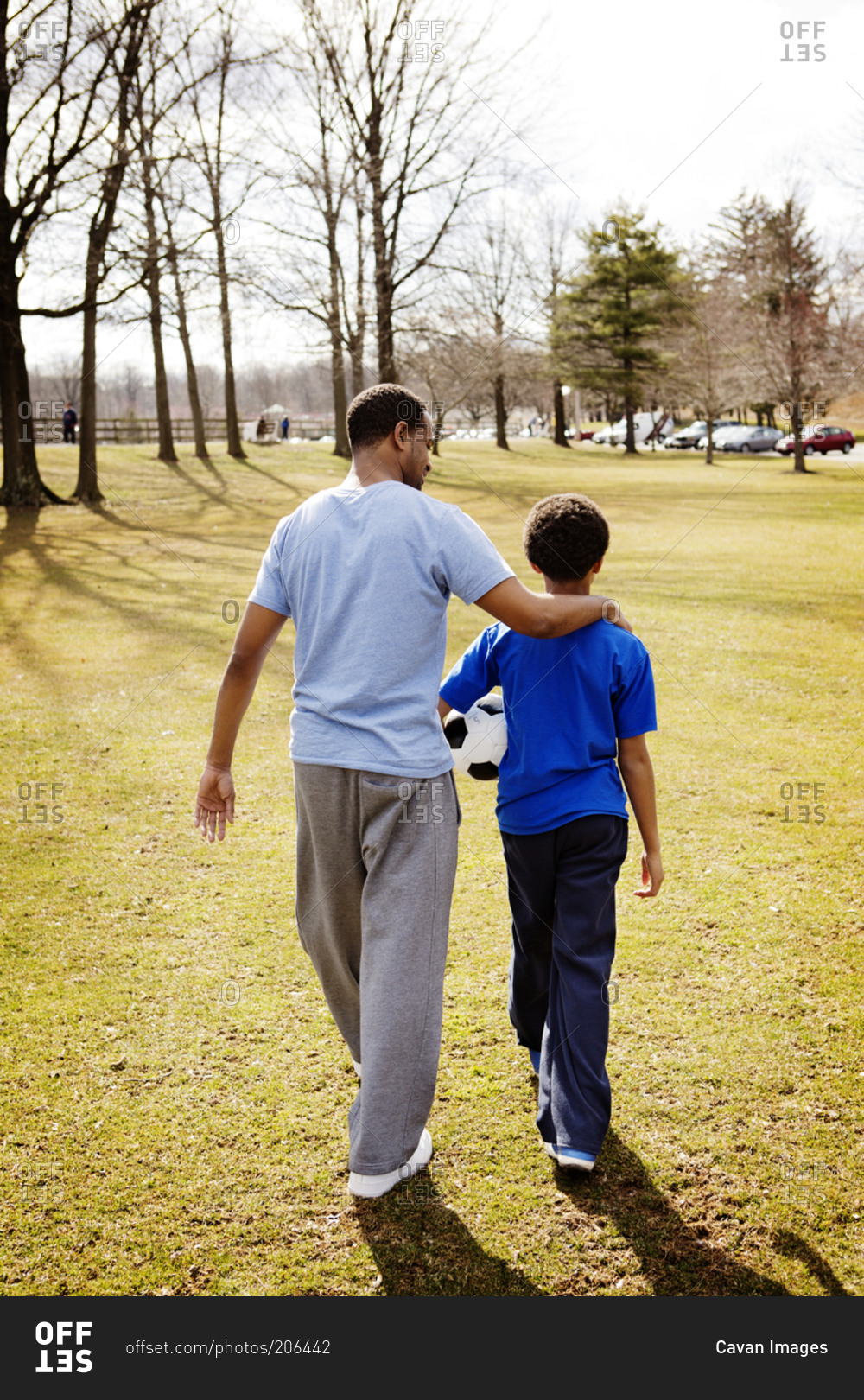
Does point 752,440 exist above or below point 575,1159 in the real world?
above

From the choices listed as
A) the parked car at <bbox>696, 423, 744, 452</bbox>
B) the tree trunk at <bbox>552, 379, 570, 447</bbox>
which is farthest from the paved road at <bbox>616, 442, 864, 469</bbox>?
the tree trunk at <bbox>552, 379, 570, 447</bbox>

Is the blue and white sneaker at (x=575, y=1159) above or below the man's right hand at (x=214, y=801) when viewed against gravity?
below

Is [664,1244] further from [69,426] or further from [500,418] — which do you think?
[500,418]

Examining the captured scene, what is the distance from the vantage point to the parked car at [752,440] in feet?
148

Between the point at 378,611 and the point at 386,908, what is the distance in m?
0.71

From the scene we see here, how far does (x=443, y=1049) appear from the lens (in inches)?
135

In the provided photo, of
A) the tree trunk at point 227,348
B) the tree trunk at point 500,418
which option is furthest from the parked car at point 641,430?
the tree trunk at point 227,348

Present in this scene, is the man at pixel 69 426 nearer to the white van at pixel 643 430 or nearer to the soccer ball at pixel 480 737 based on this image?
the white van at pixel 643 430

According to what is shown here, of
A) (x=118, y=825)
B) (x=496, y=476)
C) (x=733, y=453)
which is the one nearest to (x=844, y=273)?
(x=496, y=476)

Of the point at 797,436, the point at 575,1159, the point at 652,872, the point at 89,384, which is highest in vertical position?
the point at 89,384

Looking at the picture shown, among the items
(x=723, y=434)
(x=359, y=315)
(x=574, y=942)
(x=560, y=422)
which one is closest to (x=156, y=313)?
(x=359, y=315)

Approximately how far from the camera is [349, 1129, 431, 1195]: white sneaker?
256 cm

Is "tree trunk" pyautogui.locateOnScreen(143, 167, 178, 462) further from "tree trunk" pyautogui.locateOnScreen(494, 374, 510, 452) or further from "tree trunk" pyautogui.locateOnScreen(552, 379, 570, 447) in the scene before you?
"tree trunk" pyautogui.locateOnScreen(552, 379, 570, 447)

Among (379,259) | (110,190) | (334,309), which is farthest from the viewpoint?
(379,259)
